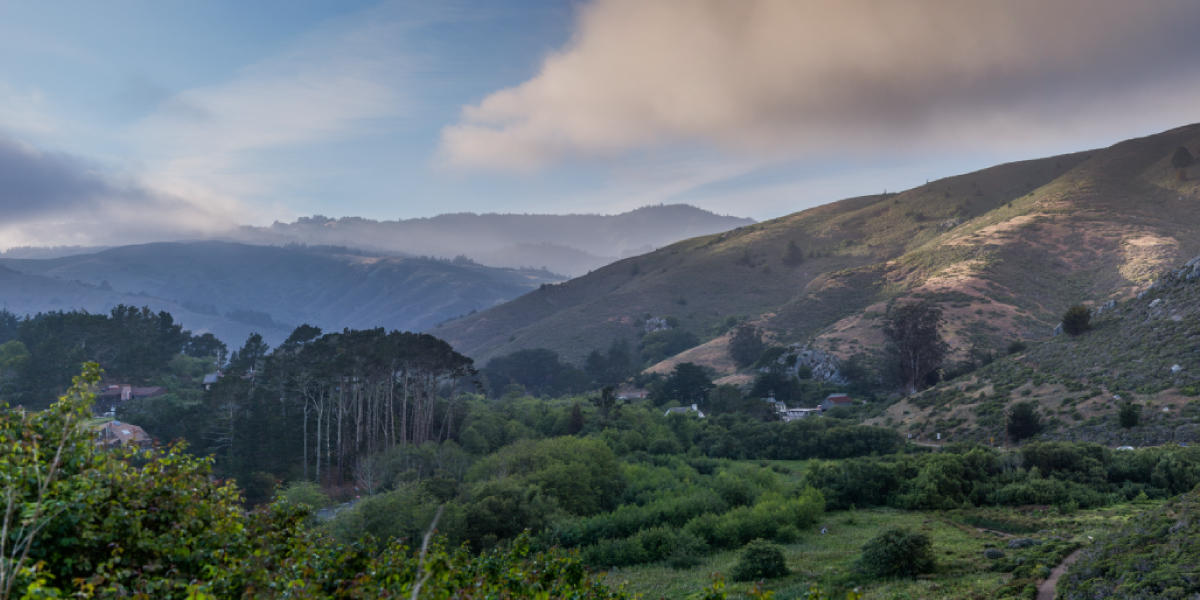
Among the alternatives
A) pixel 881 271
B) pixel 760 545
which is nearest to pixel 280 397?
pixel 760 545

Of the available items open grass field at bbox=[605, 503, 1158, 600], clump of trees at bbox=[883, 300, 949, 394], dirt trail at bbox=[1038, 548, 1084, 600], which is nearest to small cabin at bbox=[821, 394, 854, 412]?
clump of trees at bbox=[883, 300, 949, 394]

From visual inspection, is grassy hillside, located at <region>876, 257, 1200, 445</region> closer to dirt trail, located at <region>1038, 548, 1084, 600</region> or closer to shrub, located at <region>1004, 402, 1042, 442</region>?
shrub, located at <region>1004, 402, 1042, 442</region>

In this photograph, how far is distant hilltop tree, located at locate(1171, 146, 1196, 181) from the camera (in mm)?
104875

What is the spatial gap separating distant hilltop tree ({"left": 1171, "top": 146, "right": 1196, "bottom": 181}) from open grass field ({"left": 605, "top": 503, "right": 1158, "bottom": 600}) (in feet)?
367

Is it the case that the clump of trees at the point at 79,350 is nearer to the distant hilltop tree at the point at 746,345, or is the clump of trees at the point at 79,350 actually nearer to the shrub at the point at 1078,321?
the distant hilltop tree at the point at 746,345

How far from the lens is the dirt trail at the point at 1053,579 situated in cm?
1605

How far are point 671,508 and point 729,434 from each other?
74.0 ft

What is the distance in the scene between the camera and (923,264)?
102312 mm

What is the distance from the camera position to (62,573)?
830cm

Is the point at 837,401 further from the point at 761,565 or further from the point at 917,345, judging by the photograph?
the point at 761,565

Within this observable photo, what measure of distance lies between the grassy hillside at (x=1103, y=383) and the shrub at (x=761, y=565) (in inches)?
1103

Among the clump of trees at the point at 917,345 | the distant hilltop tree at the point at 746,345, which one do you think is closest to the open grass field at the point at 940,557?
the clump of trees at the point at 917,345

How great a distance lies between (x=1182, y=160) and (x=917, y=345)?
7976 centimetres

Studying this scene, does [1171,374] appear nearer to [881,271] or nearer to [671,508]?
[671,508]
